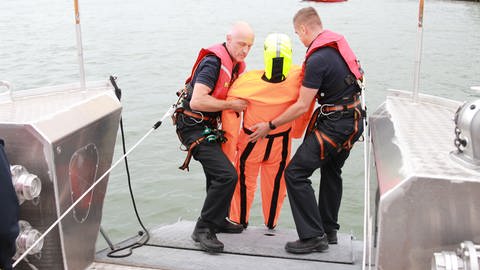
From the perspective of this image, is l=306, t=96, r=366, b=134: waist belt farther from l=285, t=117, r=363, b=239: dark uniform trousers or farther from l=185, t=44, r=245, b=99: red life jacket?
l=185, t=44, r=245, b=99: red life jacket

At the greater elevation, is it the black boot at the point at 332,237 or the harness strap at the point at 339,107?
the harness strap at the point at 339,107

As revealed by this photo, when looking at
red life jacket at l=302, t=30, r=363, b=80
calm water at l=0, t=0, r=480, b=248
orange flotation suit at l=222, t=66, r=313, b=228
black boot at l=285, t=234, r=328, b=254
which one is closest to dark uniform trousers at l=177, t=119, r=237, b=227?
orange flotation suit at l=222, t=66, r=313, b=228

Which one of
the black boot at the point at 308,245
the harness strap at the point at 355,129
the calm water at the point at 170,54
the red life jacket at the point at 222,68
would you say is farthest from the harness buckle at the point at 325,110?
the calm water at the point at 170,54

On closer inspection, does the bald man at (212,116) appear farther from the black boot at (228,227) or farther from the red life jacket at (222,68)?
the black boot at (228,227)

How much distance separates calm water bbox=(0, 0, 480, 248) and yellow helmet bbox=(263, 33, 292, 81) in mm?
2864

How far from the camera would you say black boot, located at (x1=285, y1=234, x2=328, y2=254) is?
3.30 meters

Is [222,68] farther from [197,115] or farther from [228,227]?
[228,227]

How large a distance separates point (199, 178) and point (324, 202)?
3816 millimetres

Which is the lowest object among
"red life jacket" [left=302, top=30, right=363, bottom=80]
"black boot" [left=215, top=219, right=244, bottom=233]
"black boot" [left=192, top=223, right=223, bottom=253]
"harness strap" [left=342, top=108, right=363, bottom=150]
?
"black boot" [left=215, top=219, right=244, bottom=233]

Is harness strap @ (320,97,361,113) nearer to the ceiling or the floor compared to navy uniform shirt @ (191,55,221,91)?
nearer to the floor

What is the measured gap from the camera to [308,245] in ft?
10.8

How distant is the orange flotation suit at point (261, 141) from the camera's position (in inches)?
131

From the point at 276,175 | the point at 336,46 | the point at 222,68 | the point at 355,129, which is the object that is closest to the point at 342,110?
the point at 355,129

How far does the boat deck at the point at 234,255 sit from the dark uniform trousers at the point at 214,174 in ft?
0.68
